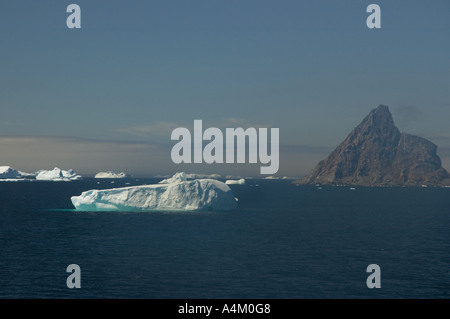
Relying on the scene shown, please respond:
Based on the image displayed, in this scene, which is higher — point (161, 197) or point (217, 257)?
point (161, 197)

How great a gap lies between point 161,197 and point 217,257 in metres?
35.8

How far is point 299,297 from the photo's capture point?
31.2 meters

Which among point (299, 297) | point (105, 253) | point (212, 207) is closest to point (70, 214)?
point (212, 207)

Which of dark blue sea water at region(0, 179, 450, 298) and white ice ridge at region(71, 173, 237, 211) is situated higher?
white ice ridge at region(71, 173, 237, 211)

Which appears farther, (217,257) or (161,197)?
(161,197)

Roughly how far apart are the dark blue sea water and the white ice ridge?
3.92m

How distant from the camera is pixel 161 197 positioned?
78.7 metres

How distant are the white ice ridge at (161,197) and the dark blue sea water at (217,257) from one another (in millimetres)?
3919

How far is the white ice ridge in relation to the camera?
77750 millimetres
